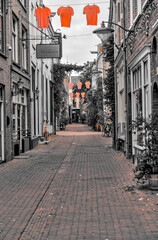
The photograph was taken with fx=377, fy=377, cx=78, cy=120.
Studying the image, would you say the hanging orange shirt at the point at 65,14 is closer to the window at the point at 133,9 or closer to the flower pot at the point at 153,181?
the window at the point at 133,9

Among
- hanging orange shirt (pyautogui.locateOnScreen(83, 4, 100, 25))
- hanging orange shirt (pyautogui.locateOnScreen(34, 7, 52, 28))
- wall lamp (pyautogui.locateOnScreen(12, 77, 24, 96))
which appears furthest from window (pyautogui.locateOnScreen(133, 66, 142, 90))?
wall lamp (pyautogui.locateOnScreen(12, 77, 24, 96))

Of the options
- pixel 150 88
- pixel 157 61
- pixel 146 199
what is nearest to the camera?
pixel 146 199

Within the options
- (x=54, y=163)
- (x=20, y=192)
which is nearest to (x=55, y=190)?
(x=20, y=192)

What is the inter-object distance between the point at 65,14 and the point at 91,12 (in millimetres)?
677

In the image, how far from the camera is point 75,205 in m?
6.36

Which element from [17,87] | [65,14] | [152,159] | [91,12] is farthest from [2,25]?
[152,159]

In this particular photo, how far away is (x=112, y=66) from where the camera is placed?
61.3 ft

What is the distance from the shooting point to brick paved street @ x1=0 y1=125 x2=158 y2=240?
15.8 feet

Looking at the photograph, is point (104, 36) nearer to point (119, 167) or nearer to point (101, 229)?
point (119, 167)

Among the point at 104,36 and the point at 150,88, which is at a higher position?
the point at 104,36

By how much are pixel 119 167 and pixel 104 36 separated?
14.3 feet

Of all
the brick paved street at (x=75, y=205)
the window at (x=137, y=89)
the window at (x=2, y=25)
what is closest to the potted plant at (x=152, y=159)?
the brick paved street at (x=75, y=205)

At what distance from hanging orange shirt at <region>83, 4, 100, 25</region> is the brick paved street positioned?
397 cm

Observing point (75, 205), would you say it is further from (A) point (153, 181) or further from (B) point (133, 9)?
(B) point (133, 9)
